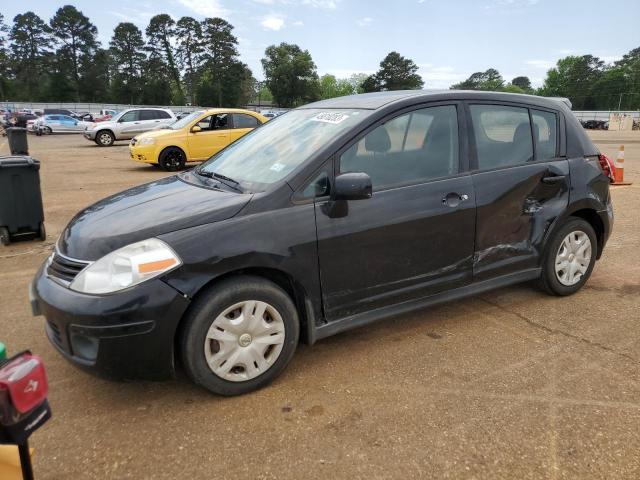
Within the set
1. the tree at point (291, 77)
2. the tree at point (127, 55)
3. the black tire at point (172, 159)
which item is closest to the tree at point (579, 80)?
the tree at point (291, 77)

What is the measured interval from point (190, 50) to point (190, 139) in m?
87.8

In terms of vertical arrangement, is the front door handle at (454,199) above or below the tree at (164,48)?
below

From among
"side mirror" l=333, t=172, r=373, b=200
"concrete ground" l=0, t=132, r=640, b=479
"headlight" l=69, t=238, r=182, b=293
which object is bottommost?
"concrete ground" l=0, t=132, r=640, b=479

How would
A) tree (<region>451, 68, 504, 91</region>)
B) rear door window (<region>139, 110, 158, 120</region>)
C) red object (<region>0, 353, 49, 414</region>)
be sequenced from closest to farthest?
red object (<region>0, 353, 49, 414</region>) < rear door window (<region>139, 110, 158, 120</region>) < tree (<region>451, 68, 504, 91</region>)

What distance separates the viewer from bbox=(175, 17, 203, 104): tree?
9131 cm

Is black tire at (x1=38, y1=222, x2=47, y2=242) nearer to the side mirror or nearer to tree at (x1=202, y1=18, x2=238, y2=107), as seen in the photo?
the side mirror

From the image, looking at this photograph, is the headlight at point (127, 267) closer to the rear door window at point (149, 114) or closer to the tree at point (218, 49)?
the rear door window at point (149, 114)

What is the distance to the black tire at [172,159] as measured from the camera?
12820 millimetres

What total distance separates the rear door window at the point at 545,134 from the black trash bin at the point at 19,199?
5246mm

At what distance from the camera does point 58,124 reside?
109 ft

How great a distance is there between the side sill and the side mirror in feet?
2.56

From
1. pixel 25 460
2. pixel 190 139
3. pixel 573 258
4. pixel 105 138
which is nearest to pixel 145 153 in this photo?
pixel 190 139

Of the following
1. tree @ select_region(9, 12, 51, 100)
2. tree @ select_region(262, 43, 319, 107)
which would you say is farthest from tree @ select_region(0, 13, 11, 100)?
tree @ select_region(262, 43, 319, 107)

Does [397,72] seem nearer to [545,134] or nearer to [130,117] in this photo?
[130,117]
